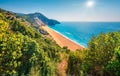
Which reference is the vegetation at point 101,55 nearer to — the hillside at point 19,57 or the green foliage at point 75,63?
the green foliage at point 75,63

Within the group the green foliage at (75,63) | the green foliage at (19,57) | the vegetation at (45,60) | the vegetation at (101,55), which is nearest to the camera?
the green foliage at (19,57)

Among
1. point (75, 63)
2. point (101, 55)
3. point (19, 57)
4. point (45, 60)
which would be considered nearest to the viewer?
point (101, 55)

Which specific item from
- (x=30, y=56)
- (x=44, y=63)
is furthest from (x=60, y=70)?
(x=30, y=56)

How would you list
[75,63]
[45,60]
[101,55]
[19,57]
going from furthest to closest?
[45,60], [75,63], [19,57], [101,55]

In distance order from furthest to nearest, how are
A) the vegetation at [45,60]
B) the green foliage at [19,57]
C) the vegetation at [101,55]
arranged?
the vegetation at [101,55], the vegetation at [45,60], the green foliage at [19,57]

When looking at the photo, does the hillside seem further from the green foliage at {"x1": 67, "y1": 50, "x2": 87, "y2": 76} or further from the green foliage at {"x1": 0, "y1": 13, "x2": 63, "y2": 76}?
the green foliage at {"x1": 67, "y1": 50, "x2": 87, "y2": 76}

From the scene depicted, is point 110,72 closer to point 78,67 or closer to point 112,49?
point 112,49

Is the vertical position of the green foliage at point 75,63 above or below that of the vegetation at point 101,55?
below

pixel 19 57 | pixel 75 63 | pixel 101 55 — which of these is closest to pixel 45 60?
pixel 75 63

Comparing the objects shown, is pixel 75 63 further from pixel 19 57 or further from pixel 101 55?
pixel 19 57

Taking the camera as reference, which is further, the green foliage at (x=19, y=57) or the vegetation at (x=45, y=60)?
the vegetation at (x=45, y=60)

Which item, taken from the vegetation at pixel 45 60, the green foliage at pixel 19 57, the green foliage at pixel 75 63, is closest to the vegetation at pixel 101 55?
the vegetation at pixel 45 60

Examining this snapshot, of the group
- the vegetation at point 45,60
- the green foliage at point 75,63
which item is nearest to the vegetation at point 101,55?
the vegetation at point 45,60
